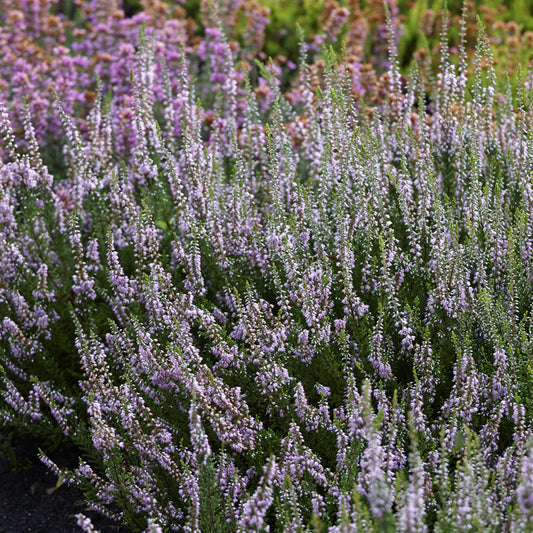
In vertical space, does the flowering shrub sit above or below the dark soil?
above

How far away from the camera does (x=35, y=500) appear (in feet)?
12.3

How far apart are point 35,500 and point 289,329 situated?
1.67 metres

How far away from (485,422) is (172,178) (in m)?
1.95

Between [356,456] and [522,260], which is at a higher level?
[522,260]

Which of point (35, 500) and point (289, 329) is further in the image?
point (35, 500)

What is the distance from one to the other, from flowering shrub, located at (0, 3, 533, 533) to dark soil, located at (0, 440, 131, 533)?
159mm

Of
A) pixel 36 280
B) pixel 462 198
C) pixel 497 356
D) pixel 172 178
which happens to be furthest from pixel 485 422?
pixel 36 280

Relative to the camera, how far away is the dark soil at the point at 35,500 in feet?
11.6

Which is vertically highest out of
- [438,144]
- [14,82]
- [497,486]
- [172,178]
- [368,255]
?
[14,82]

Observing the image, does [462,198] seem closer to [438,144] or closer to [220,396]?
[438,144]

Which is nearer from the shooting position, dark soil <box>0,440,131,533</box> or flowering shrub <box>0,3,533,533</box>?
flowering shrub <box>0,3,533,533</box>

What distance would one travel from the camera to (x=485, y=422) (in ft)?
9.64

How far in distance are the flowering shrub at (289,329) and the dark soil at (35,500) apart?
159 mm

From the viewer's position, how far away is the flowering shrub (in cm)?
257
